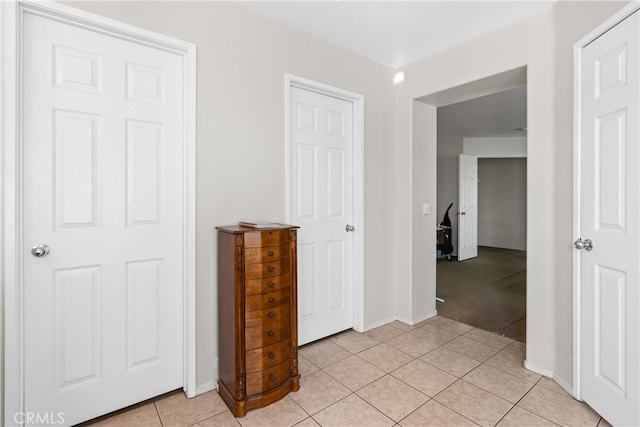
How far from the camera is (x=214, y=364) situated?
2105 millimetres

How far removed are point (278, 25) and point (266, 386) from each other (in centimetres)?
249

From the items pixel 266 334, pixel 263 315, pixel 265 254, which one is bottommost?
pixel 266 334

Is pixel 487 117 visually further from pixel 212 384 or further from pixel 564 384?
pixel 212 384

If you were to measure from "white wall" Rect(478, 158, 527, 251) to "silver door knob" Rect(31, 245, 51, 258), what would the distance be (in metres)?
8.85

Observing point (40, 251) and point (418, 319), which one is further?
point (418, 319)

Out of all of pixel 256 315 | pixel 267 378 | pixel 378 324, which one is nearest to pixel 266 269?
pixel 256 315

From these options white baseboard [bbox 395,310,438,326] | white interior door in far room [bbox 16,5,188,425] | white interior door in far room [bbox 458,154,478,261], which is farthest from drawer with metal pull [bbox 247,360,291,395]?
white interior door in far room [bbox 458,154,478,261]

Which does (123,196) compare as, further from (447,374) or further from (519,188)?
(519,188)

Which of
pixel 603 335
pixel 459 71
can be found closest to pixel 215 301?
pixel 603 335

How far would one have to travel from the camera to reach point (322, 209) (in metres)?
2.78

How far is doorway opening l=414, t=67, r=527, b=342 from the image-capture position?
3188mm

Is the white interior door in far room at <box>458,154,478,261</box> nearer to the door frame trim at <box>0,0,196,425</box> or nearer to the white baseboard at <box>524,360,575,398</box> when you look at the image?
the white baseboard at <box>524,360,575,398</box>

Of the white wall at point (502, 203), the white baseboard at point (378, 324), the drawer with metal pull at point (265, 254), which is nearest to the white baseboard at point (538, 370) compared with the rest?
the white baseboard at point (378, 324)

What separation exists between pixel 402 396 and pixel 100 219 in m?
2.08
